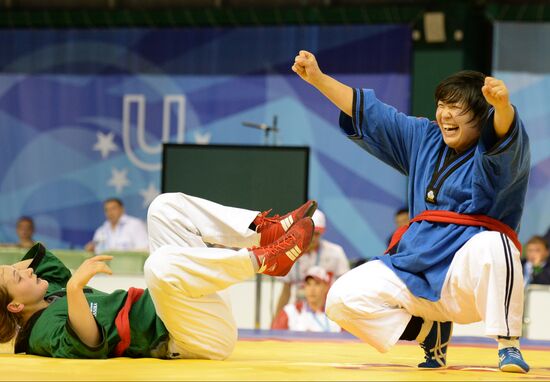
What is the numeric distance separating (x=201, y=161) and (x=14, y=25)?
412cm

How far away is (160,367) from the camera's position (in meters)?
2.99

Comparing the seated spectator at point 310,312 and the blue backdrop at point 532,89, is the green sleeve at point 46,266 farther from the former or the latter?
the blue backdrop at point 532,89

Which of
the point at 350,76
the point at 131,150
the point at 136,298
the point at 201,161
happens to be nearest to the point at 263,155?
the point at 201,161

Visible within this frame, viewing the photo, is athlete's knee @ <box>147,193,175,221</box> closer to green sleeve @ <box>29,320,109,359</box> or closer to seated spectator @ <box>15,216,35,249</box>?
green sleeve @ <box>29,320,109,359</box>

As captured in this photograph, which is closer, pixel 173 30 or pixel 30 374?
pixel 30 374

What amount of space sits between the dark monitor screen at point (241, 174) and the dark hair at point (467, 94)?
11.9 feet

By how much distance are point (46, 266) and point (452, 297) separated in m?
1.54

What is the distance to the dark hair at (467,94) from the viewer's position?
3.14 meters

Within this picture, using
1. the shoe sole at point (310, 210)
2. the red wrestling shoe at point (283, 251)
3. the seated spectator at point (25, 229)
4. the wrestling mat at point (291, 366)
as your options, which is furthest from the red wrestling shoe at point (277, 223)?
the seated spectator at point (25, 229)

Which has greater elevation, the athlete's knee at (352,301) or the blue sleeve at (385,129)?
the blue sleeve at (385,129)

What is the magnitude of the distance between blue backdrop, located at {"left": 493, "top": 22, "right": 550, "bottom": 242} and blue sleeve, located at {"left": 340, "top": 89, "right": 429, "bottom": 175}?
5178mm

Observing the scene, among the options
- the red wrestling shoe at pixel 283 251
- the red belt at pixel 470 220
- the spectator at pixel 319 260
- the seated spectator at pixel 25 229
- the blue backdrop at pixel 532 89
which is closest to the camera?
the red belt at pixel 470 220

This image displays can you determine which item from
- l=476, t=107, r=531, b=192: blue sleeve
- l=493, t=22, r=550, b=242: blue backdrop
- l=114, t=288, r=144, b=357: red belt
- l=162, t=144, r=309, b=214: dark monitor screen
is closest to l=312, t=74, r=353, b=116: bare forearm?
l=476, t=107, r=531, b=192: blue sleeve

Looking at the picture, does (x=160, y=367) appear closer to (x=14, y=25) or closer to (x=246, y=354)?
(x=246, y=354)
